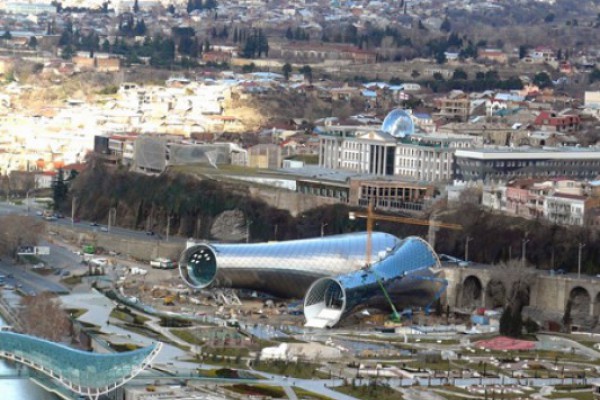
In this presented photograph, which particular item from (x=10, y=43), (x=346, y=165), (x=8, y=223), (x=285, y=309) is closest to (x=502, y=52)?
(x=10, y=43)

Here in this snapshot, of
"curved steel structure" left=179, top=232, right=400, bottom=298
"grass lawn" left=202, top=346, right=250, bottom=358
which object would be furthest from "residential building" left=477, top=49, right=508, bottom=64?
"grass lawn" left=202, top=346, right=250, bottom=358

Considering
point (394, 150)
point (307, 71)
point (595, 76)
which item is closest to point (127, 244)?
point (394, 150)

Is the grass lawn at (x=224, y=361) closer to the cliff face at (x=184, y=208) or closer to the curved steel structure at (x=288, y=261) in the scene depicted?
the curved steel structure at (x=288, y=261)

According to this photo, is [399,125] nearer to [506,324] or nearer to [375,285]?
[375,285]

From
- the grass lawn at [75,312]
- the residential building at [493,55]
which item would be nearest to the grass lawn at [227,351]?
the grass lawn at [75,312]

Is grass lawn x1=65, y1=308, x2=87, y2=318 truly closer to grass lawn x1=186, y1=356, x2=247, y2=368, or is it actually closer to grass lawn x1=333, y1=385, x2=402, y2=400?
grass lawn x1=186, y1=356, x2=247, y2=368
